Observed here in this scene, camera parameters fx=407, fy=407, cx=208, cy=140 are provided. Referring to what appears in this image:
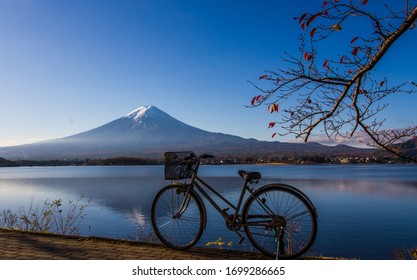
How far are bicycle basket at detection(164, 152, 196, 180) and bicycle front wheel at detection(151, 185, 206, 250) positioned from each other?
141 mm

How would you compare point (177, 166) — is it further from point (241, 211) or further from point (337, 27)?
point (337, 27)

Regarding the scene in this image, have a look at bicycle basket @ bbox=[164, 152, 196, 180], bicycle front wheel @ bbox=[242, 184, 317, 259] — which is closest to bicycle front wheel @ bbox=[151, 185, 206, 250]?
bicycle basket @ bbox=[164, 152, 196, 180]

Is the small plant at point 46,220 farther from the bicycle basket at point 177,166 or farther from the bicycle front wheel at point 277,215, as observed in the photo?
the bicycle front wheel at point 277,215

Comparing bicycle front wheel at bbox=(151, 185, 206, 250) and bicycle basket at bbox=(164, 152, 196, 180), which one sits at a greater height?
bicycle basket at bbox=(164, 152, 196, 180)

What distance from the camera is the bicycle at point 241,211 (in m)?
3.43

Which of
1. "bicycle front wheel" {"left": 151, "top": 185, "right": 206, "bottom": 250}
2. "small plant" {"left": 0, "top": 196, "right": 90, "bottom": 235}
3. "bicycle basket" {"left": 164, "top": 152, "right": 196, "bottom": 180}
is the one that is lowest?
"small plant" {"left": 0, "top": 196, "right": 90, "bottom": 235}

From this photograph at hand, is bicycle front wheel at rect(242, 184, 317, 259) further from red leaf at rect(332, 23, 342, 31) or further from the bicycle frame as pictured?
red leaf at rect(332, 23, 342, 31)

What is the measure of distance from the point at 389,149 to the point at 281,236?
3.99 feet

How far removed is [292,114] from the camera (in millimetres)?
3654

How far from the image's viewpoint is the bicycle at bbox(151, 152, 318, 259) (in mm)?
3428

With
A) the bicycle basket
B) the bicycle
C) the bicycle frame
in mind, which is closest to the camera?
the bicycle
